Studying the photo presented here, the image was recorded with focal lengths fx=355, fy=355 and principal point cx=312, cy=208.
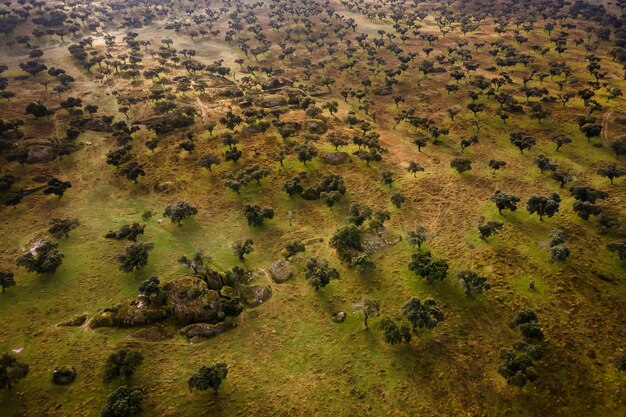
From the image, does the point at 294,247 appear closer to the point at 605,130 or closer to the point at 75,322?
the point at 75,322

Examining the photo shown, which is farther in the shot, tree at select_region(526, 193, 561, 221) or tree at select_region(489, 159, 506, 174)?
tree at select_region(489, 159, 506, 174)

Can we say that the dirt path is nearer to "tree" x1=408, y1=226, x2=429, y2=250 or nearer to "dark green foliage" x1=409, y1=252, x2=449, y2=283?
"tree" x1=408, y1=226, x2=429, y2=250

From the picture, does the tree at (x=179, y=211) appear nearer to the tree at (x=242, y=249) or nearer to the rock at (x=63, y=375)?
the tree at (x=242, y=249)

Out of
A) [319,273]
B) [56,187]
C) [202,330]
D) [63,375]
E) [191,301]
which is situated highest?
[319,273]

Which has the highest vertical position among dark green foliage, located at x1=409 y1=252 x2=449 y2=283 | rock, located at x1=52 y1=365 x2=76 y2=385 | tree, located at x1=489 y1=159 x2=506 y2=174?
tree, located at x1=489 y1=159 x2=506 y2=174

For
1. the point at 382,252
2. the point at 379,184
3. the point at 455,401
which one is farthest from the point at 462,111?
the point at 455,401

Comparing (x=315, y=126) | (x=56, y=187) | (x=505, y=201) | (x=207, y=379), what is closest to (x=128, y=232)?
(x=56, y=187)

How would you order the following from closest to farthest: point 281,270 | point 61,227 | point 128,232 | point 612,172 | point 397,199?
point 281,270
point 61,227
point 128,232
point 612,172
point 397,199

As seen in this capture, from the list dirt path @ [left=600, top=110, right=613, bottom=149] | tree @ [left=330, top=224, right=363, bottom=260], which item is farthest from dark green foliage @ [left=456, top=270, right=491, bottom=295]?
dirt path @ [left=600, top=110, right=613, bottom=149]
